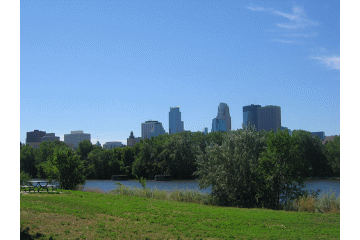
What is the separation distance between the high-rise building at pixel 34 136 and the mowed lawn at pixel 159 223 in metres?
80.6

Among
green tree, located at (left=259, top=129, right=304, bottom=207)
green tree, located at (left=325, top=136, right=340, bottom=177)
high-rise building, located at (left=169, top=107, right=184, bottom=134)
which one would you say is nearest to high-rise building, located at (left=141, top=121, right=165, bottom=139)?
high-rise building, located at (left=169, top=107, right=184, bottom=134)

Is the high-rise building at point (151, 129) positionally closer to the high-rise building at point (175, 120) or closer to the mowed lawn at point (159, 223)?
the high-rise building at point (175, 120)

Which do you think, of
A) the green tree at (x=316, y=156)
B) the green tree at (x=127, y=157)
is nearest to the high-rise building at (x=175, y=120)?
the green tree at (x=127, y=157)

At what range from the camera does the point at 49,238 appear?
805 centimetres

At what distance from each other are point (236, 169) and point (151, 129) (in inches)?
2592

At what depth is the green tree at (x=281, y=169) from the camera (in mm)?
14969

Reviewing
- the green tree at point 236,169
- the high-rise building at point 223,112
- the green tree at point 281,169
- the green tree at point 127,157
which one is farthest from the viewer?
the high-rise building at point 223,112

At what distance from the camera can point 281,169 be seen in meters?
15.2

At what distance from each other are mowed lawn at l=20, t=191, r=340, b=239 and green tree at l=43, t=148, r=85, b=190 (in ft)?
28.1

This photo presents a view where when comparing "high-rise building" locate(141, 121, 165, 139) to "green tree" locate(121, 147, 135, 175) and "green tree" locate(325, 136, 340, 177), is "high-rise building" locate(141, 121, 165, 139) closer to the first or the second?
"green tree" locate(121, 147, 135, 175)

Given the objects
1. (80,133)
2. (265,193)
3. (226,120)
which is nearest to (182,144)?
(226,120)

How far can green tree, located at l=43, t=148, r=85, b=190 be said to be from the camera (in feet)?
70.1

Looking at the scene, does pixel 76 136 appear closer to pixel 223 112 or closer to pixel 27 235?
pixel 223 112
